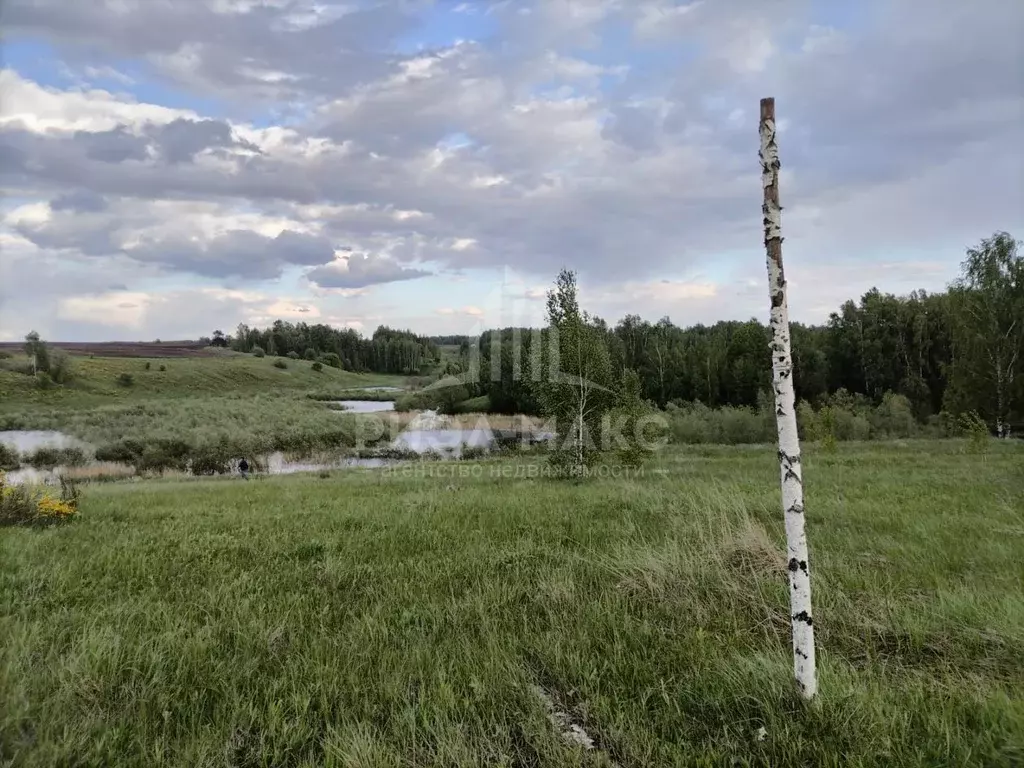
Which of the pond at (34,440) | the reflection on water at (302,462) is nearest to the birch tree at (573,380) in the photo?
the reflection on water at (302,462)

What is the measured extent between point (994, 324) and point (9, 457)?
68.2 meters

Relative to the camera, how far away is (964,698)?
363cm

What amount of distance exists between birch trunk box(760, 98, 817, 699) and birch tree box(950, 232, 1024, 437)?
157 ft

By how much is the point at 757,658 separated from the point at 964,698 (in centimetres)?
130

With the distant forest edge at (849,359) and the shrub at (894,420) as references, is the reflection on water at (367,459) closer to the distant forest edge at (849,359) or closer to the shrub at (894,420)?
the distant forest edge at (849,359)

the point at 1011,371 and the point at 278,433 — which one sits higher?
the point at 1011,371

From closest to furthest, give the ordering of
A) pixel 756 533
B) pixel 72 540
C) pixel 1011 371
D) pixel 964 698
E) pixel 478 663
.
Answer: pixel 964 698
pixel 478 663
pixel 756 533
pixel 72 540
pixel 1011 371

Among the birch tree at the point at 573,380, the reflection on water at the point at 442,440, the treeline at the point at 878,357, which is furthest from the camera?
the reflection on water at the point at 442,440

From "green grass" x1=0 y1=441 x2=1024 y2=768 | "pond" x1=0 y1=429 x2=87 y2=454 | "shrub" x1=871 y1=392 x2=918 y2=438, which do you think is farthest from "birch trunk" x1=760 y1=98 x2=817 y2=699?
"shrub" x1=871 y1=392 x2=918 y2=438

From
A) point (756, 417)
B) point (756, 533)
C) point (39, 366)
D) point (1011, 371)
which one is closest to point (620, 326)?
point (756, 417)

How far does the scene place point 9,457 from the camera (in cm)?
3391

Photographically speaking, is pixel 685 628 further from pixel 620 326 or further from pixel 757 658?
pixel 620 326

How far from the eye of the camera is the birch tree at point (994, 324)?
38562 millimetres

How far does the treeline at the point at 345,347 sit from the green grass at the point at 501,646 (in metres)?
109
